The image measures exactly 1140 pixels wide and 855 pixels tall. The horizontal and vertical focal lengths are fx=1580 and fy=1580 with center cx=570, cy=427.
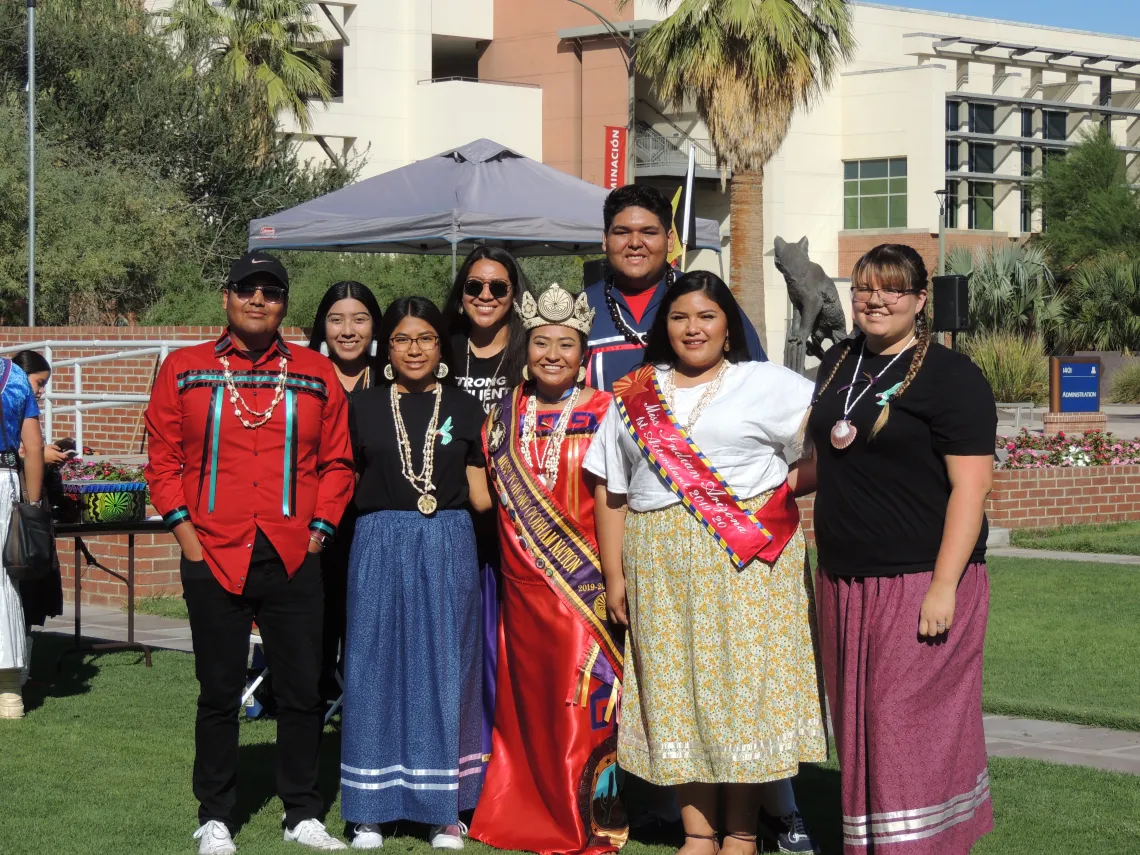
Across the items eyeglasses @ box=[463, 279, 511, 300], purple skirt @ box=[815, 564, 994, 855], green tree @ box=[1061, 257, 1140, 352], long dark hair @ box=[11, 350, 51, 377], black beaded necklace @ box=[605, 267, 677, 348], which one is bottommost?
purple skirt @ box=[815, 564, 994, 855]

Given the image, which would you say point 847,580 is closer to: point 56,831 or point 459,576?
point 459,576

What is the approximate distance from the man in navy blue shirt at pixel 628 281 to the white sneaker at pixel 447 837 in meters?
1.67

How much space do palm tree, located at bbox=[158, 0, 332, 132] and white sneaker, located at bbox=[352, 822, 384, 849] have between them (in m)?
30.7

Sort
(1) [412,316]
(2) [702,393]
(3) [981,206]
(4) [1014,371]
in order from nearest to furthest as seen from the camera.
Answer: (2) [702,393] → (1) [412,316] → (4) [1014,371] → (3) [981,206]

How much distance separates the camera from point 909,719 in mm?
4551

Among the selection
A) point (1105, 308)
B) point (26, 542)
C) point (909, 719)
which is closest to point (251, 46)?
point (1105, 308)

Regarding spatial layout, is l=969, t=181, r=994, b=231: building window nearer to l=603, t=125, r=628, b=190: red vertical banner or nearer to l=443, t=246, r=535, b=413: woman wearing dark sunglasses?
l=603, t=125, r=628, b=190: red vertical banner

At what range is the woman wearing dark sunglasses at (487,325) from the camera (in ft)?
19.7

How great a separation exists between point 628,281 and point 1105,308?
143 ft

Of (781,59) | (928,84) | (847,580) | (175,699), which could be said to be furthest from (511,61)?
(847,580)

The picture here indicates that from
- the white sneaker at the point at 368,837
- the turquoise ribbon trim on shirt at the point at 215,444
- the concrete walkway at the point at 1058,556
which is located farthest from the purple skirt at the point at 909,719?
the concrete walkway at the point at 1058,556

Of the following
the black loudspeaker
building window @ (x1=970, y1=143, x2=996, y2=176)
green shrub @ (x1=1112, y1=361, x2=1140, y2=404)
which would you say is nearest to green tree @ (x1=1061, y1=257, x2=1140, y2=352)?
green shrub @ (x1=1112, y1=361, x2=1140, y2=404)

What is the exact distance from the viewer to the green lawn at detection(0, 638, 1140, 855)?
5.59 m

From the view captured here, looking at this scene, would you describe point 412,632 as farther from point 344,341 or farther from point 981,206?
point 981,206
